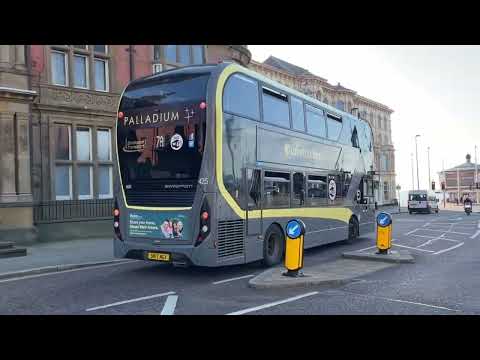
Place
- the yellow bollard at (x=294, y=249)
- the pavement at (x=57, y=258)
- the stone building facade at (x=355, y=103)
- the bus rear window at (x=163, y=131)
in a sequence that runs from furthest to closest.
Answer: the stone building facade at (x=355, y=103) → the pavement at (x=57, y=258) → the bus rear window at (x=163, y=131) → the yellow bollard at (x=294, y=249)

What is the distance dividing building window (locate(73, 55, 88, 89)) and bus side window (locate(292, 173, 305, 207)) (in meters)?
10.7

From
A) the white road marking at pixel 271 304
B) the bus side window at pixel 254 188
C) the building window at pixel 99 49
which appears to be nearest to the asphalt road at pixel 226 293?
the white road marking at pixel 271 304

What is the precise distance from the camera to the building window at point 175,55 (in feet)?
67.8

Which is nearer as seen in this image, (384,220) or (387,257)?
(387,257)

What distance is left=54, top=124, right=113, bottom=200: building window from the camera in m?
17.5

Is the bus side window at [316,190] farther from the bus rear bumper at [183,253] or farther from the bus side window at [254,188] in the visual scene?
the bus rear bumper at [183,253]

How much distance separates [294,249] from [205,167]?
2293mm

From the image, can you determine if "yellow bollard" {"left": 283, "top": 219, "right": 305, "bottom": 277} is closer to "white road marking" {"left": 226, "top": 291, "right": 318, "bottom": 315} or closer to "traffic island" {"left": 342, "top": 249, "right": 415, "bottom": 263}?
"white road marking" {"left": 226, "top": 291, "right": 318, "bottom": 315}

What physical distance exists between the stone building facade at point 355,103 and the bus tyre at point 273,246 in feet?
113

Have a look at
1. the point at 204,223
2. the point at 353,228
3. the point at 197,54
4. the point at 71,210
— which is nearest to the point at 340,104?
the point at 197,54

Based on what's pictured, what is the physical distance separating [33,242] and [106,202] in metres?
3.52

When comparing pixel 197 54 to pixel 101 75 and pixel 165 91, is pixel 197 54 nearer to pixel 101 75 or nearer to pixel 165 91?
pixel 101 75

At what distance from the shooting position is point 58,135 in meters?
17.5
